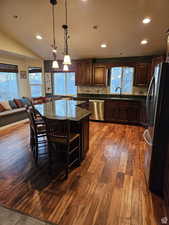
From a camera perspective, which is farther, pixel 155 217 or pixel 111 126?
pixel 111 126

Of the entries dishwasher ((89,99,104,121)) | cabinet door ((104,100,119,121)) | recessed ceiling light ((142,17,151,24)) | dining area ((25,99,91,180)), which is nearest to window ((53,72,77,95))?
dishwasher ((89,99,104,121))

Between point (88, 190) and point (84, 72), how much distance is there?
4.50 m

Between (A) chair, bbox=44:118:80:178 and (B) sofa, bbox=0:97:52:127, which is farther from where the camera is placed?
(B) sofa, bbox=0:97:52:127

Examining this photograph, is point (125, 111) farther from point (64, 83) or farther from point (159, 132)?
point (159, 132)

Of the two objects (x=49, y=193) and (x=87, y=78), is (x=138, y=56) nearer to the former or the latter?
(x=87, y=78)

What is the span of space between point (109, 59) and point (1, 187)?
16.9 feet

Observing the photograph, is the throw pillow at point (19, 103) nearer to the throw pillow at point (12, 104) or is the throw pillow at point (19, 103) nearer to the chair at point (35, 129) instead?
the throw pillow at point (12, 104)

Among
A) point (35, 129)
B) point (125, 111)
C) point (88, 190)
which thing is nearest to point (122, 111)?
point (125, 111)

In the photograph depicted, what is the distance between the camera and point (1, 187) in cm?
206

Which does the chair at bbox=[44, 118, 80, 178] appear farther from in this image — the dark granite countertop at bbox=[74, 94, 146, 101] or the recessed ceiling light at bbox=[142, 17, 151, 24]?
the dark granite countertop at bbox=[74, 94, 146, 101]

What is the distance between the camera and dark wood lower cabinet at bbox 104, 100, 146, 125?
4.85 meters

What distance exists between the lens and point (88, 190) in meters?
2.02

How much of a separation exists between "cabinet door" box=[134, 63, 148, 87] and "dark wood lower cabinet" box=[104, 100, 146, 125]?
2.43ft

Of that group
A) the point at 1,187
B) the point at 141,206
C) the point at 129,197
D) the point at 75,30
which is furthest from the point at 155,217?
the point at 75,30
